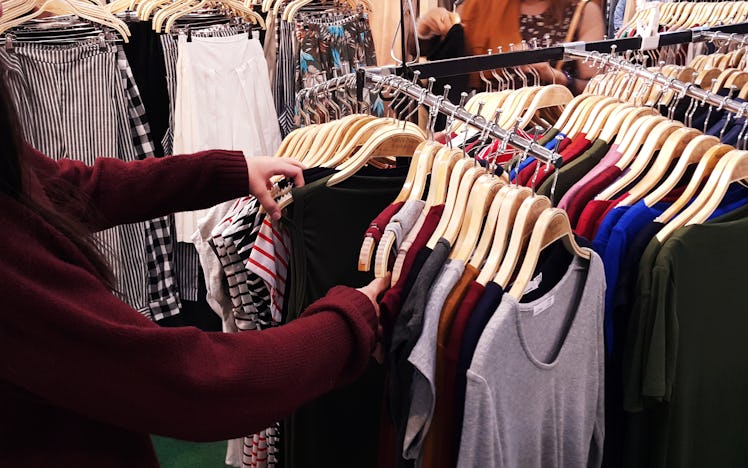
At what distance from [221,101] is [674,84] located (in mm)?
1654

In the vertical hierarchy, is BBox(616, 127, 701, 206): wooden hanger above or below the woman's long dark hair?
below

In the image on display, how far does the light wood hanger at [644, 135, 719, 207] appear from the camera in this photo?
1317mm

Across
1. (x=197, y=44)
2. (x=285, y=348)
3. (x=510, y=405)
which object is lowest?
(x=510, y=405)

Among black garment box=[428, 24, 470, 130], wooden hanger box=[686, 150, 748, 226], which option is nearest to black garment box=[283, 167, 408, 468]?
wooden hanger box=[686, 150, 748, 226]

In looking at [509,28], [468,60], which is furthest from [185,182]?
[509,28]

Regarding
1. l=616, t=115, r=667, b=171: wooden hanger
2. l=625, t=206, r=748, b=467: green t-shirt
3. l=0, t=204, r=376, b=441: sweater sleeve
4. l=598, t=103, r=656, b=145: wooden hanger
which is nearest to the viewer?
l=0, t=204, r=376, b=441: sweater sleeve

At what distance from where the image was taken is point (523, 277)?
106 cm

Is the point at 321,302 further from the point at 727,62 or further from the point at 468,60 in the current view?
the point at 727,62

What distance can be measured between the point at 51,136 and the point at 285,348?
5.71 ft

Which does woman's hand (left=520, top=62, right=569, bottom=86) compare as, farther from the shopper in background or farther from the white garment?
the white garment

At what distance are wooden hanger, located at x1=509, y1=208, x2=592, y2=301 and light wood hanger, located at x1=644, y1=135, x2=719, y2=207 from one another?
27cm

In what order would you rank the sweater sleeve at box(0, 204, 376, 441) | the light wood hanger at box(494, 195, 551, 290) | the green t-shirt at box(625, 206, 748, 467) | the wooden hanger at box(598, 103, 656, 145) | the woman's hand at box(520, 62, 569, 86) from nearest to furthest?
the sweater sleeve at box(0, 204, 376, 441), the light wood hanger at box(494, 195, 551, 290), the green t-shirt at box(625, 206, 748, 467), the wooden hanger at box(598, 103, 656, 145), the woman's hand at box(520, 62, 569, 86)

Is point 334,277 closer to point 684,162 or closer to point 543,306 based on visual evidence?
point 543,306

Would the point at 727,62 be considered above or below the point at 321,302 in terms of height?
above
